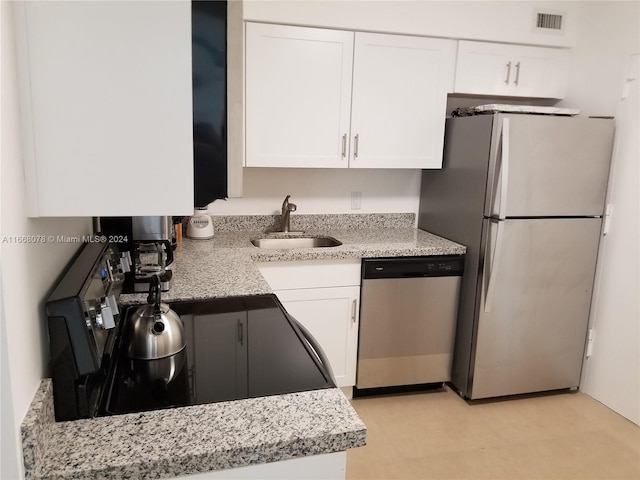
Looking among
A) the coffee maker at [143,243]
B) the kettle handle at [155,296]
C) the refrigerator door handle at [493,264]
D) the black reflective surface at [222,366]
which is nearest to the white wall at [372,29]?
the refrigerator door handle at [493,264]

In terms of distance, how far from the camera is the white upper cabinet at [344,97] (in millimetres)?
2492

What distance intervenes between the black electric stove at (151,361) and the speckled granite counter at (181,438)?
0.05m

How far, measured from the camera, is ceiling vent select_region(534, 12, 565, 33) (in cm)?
277

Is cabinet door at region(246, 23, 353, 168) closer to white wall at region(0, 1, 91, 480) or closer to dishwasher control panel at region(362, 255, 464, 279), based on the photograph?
dishwasher control panel at region(362, 255, 464, 279)

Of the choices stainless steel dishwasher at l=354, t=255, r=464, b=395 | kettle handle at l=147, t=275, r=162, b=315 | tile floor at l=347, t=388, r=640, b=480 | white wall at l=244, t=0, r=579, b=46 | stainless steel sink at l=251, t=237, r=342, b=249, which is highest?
white wall at l=244, t=0, r=579, b=46

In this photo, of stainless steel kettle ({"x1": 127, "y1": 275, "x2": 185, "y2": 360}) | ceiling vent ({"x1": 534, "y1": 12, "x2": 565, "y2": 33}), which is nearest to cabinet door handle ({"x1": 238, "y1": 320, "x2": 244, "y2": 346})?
stainless steel kettle ({"x1": 127, "y1": 275, "x2": 185, "y2": 360})

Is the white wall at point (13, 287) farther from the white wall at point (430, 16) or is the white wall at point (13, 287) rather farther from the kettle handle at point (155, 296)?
the white wall at point (430, 16)

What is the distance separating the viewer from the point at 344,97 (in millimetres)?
2615

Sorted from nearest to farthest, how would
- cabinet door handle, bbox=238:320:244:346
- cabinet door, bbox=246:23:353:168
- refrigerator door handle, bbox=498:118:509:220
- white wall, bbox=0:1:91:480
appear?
white wall, bbox=0:1:91:480 < cabinet door handle, bbox=238:320:244:346 < refrigerator door handle, bbox=498:118:509:220 < cabinet door, bbox=246:23:353:168

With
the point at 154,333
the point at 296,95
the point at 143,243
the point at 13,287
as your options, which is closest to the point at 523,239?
the point at 296,95

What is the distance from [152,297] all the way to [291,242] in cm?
171

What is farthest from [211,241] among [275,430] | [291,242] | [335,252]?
[275,430]

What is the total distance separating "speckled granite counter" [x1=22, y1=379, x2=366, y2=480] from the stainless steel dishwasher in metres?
1.62

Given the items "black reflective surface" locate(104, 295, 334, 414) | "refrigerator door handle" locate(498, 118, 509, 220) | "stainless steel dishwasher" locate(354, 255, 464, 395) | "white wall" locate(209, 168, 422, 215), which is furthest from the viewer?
"white wall" locate(209, 168, 422, 215)
